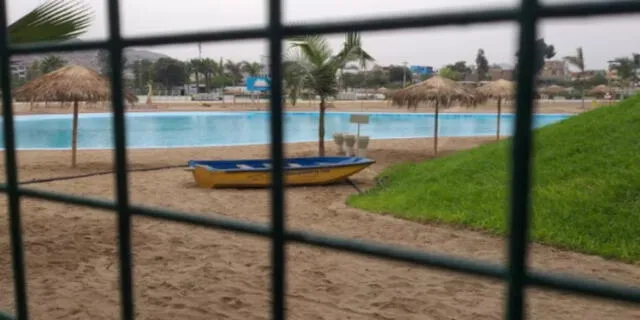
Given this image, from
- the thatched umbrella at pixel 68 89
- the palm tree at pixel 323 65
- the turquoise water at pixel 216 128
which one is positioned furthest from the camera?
the turquoise water at pixel 216 128

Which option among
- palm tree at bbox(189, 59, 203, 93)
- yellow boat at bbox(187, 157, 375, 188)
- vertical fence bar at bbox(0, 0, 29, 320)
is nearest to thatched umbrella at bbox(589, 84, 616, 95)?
yellow boat at bbox(187, 157, 375, 188)

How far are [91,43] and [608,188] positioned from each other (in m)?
5.95

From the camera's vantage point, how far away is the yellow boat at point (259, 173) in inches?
333

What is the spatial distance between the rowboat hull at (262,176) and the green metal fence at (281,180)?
6896 mm

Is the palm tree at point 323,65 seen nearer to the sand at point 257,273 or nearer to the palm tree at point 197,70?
the sand at point 257,273

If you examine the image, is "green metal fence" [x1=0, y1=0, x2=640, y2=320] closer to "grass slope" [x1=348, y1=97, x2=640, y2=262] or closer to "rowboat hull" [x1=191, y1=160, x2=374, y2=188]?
"grass slope" [x1=348, y1=97, x2=640, y2=262]

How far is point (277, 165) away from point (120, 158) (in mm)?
382

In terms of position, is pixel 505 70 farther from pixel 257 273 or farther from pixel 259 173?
pixel 259 173

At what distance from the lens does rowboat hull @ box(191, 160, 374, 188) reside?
845 centimetres

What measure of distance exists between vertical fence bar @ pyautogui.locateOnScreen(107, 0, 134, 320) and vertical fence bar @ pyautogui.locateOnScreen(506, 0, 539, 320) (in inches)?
28.6

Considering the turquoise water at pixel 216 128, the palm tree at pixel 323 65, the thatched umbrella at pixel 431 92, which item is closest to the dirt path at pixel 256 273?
the palm tree at pixel 323 65

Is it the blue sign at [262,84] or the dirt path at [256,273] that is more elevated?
the blue sign at [262,84]

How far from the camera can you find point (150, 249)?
17.1ft

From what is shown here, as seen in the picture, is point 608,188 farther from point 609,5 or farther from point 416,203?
point 609,5
